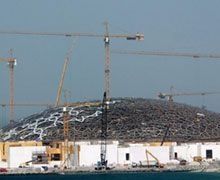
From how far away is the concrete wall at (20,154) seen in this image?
4209 inches

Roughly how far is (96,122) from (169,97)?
95.8 ft

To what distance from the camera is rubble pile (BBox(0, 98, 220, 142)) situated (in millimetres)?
116250

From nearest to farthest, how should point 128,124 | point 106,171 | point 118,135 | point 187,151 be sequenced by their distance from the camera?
1. point 106,171
2. point 187,151
3. point 118,135
4. point 128,124

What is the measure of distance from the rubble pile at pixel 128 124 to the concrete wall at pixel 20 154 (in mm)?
7654

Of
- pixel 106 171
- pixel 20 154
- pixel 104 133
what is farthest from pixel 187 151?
pixel 20 154

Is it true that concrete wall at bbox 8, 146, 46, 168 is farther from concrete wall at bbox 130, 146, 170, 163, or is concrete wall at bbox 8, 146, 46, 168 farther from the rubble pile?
concrete wall at bbox 130, 146, 170, 163

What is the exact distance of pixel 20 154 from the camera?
107 metres

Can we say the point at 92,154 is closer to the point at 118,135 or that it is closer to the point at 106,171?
the point at 106,171

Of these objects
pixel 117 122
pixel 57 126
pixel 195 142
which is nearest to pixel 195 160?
pixel 195 142

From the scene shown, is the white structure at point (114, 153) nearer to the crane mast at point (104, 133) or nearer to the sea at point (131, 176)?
the crane mast at point (104, 133)

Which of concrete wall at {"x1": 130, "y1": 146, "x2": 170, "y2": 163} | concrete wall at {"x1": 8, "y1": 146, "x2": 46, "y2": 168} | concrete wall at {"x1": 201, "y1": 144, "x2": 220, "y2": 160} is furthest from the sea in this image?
concrete wall at {"x1": 201, "y1": 144, "x2": 220, "y2": 160}

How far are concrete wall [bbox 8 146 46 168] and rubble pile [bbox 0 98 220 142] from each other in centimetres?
765

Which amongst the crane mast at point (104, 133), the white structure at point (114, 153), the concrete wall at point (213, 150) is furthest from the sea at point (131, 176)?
the concrete wall at point (213, 150)

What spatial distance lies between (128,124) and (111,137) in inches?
194
